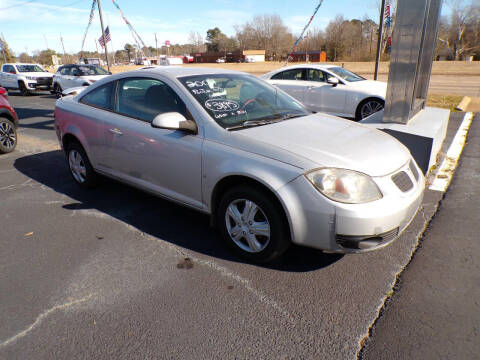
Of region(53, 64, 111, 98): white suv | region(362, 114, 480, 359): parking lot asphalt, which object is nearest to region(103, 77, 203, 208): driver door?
region(362, 114, 480, 359): parking lot asphalt

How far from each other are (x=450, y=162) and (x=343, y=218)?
4.26 metres

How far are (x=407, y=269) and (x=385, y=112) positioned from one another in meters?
3.49

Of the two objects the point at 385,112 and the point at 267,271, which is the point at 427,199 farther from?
the point at 267,271

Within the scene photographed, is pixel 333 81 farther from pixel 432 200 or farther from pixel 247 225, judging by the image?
pixel 247 225

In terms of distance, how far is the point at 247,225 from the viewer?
295 centimetres

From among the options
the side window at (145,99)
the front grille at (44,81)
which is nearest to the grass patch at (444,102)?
the side window at (145,99)

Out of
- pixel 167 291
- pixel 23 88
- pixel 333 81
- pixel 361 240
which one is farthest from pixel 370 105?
pixel 23 88

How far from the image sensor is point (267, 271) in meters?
2.94

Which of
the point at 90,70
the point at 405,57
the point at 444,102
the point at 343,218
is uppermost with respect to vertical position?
the point at 405,57

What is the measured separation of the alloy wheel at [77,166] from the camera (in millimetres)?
4648

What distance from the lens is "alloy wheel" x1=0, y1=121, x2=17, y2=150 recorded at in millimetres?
6770

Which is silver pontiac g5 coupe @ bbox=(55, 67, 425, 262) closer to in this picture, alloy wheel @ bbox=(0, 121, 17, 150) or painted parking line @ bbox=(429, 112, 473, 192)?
painted parking line @ bbox=(429, 112, 473, 192)

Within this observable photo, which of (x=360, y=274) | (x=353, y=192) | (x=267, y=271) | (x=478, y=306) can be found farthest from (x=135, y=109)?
(x=478, y=306)

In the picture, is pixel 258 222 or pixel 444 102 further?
pixel 444 102
